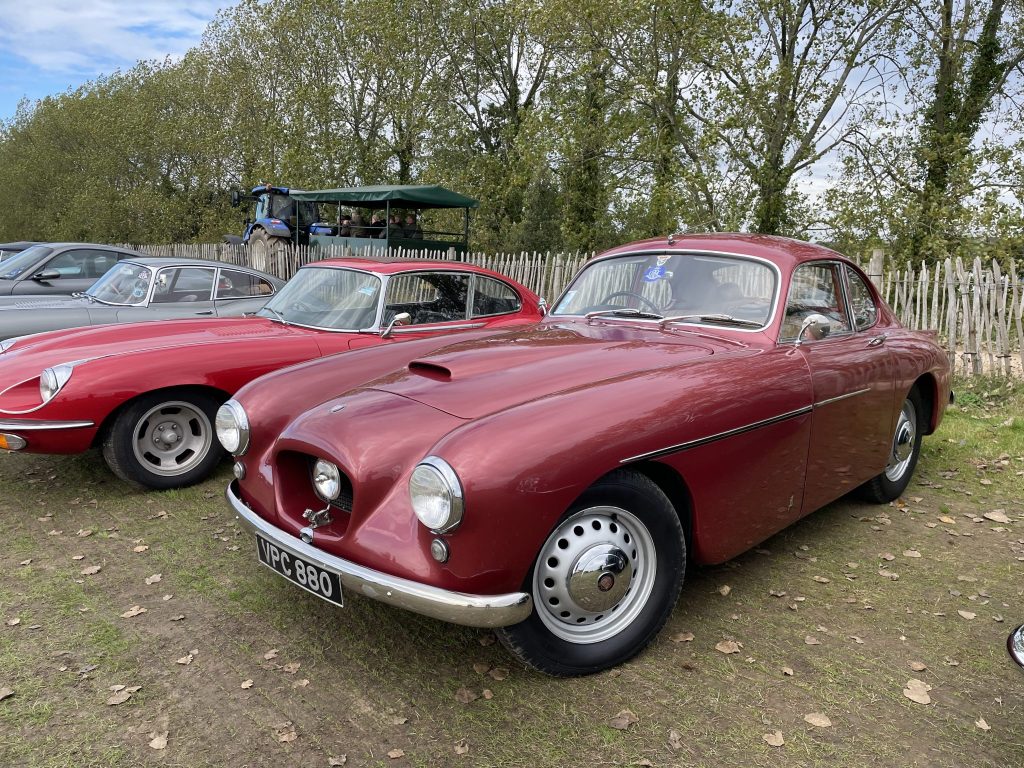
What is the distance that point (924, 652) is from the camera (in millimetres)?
3115

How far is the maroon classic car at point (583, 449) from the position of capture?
8.12ft

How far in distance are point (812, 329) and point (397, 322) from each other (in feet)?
9.53

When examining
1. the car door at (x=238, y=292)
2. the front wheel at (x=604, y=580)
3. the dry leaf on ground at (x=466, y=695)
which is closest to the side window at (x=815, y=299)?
the front wheel at (x=604, y=580)

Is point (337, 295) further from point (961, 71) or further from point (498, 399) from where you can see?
point (961, 71)

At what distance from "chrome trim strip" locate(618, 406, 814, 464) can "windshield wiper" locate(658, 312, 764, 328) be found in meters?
0.52

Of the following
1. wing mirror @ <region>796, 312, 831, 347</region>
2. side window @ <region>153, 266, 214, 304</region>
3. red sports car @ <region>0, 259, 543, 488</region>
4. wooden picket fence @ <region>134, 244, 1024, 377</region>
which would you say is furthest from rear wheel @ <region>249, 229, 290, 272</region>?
wing mirror @ <region>796, 312, 831, 347</region>

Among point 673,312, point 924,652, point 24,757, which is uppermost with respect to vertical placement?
point 673,312

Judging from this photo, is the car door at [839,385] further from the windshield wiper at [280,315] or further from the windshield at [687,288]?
the windshield wiper at [280,315]

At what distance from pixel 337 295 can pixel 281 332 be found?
0.54 m

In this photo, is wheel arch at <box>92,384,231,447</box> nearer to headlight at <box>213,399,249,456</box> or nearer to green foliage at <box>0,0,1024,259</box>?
headlight at <box>213,399,249,456</box>

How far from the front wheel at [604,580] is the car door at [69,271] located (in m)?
10.0

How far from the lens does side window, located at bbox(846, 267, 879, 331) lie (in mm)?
4449

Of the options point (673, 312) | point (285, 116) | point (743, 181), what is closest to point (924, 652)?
point (673, 312)

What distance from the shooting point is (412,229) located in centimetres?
1670
